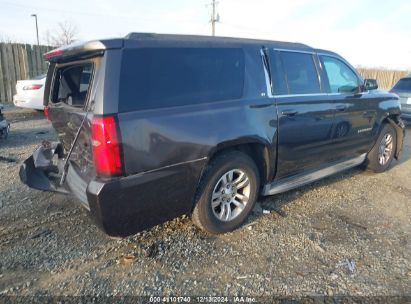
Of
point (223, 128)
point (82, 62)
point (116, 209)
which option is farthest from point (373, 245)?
point (82, 62)

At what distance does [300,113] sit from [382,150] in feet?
8.53

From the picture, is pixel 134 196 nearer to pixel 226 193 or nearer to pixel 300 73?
pixel 226 193

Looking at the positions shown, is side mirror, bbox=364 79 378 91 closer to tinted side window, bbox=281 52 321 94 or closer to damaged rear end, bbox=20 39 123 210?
tinted side window, bbox=281 52 321 94

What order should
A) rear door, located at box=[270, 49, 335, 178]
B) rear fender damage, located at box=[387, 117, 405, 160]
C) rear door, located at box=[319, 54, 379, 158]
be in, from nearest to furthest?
rear door, located at box=[270, 49, 335, 178] < rear door, located at box=[319, 54, 379, 158] < rear fender damage, located at box=[387, 117, 405, 160]

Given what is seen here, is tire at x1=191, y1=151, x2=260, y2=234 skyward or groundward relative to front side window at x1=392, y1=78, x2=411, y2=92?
groundward

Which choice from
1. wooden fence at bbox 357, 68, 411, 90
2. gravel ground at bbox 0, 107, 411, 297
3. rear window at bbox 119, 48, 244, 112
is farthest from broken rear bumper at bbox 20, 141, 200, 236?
wooden fence at bbox 357, 68, 411, 90

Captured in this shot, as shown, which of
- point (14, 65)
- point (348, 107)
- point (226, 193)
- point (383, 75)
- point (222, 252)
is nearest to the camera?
point (222, 252)

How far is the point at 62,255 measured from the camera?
2.68m

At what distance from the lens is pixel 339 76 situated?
416 cm

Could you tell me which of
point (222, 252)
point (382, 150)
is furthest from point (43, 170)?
point (382, 150)

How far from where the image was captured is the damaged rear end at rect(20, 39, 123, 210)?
2.20 m

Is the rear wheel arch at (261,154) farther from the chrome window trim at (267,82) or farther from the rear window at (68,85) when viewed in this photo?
the rear window at (68,85)

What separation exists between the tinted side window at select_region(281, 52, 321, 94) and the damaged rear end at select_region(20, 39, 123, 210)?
2.01m

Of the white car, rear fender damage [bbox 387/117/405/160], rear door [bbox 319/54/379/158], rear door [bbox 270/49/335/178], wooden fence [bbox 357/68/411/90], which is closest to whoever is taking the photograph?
rear door [bbox 270/49/335/178]
